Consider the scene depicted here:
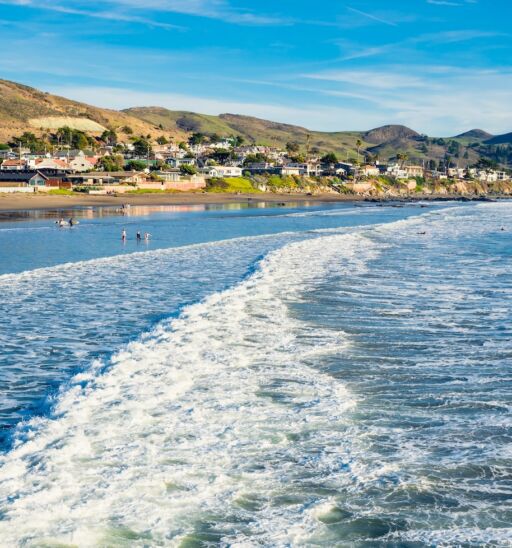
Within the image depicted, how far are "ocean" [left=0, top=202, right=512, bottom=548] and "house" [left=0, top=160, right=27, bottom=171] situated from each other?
104 metres

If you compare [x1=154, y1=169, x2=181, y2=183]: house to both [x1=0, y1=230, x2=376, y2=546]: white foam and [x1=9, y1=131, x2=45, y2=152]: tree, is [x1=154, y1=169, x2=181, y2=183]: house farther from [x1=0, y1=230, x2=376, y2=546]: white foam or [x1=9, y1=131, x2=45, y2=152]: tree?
[x1=0, y1=230, x2=376, y2=546]: white foam

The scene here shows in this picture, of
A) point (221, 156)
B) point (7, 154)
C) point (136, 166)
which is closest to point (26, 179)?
point (136, 166)

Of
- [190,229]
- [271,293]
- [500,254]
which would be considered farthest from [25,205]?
[271,293]

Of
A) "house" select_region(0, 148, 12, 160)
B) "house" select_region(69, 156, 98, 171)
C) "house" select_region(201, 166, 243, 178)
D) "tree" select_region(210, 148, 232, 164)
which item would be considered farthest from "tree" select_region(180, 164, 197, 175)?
"house" select_region(0, 148, 12, 160)

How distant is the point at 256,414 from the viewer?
9617 millimetres

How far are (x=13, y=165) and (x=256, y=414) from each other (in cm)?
12342

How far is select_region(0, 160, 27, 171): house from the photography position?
390 ft

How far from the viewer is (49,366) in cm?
1223

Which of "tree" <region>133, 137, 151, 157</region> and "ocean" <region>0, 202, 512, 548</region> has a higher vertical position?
"tree" <region>133, 137, 151, 157</region>

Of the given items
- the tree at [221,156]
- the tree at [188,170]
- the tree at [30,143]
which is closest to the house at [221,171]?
the tree at [188,170]

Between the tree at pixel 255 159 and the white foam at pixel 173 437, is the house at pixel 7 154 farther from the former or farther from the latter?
the white foam at pixel 173 437

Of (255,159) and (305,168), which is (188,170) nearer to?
(255,159)

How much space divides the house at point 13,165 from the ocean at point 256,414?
343 feet

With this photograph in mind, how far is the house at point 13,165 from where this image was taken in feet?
390
